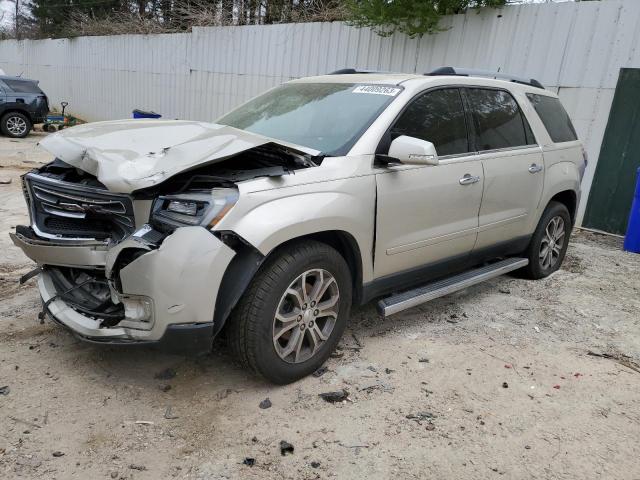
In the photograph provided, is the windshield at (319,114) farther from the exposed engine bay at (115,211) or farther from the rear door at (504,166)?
the rear door at (504,166)

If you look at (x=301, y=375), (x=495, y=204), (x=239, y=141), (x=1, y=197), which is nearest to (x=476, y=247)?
(x=495, y=204)

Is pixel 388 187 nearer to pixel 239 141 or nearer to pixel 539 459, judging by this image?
pixel 239 141

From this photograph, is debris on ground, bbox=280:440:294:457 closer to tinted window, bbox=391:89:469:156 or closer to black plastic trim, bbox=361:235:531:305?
black plastic trim, bbox=361:235:531:305

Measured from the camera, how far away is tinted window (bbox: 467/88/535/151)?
425 cm

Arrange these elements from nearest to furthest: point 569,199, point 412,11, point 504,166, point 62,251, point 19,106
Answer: point 62,251
point 504,166
point 569,199
point 412,11
point 19,106

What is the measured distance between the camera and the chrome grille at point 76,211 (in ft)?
9.28

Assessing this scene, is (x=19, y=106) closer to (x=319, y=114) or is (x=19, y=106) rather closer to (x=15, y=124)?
(x=15, y=124)

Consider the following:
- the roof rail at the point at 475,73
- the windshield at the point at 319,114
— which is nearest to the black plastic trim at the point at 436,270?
the windshield at the point at 319,114

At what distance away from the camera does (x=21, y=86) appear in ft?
47.1

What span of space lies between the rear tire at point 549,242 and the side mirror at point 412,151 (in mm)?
2287

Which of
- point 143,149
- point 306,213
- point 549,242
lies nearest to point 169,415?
point 306,213

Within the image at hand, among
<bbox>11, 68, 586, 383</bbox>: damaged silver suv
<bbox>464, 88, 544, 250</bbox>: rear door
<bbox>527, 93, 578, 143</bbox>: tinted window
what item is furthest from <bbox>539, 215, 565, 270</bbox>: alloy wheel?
<bbox>11, 68, 586, 383</bbox>: damaged silver suv

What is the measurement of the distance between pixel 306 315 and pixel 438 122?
5.84 ft

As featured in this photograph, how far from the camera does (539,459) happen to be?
2.68m
